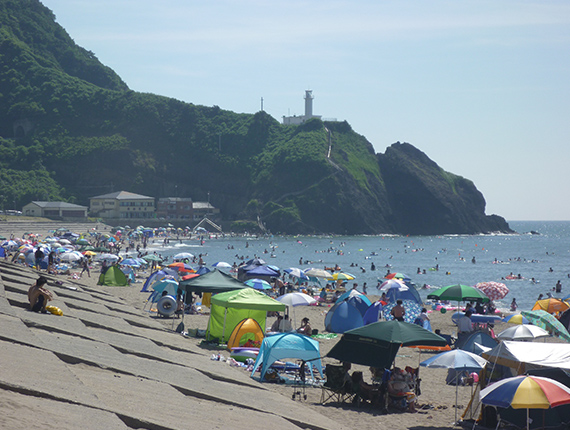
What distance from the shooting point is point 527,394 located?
932 centimetres

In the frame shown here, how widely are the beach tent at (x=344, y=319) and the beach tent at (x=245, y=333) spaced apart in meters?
5.03

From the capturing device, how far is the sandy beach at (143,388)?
8.13m

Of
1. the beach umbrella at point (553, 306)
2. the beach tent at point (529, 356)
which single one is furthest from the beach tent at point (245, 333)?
the beach umbrella at point (553, 306)

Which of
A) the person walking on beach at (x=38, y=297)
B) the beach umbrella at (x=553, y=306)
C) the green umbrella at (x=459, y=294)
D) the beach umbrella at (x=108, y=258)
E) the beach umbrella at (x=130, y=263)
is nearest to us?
the person walking on beach at (x=38, y=297)

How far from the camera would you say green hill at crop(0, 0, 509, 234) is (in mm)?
143750

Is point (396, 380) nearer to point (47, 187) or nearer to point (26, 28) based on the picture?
point (47, 187)

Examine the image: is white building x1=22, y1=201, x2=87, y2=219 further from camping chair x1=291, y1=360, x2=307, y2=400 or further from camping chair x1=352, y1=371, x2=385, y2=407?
camping chair x1=352, y1=371, x2=385, y2=407

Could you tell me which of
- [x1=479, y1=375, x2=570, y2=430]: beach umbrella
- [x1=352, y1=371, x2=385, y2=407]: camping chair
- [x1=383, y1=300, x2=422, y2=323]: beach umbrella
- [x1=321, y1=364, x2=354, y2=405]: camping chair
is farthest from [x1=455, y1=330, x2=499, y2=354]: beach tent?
[x1=479, y1=375, x2=570, y2=430]: beach umbrella

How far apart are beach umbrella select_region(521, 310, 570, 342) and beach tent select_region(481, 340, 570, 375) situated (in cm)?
487

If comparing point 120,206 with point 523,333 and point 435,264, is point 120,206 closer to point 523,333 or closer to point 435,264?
point 435,264

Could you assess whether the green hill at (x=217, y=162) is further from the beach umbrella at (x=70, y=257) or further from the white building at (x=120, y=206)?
the beach umbrella at (x=70, y=257)

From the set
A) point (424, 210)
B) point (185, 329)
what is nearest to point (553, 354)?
point (185, 329)

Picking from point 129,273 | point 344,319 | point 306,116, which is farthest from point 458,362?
point 306,116

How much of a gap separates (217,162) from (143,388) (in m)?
152
